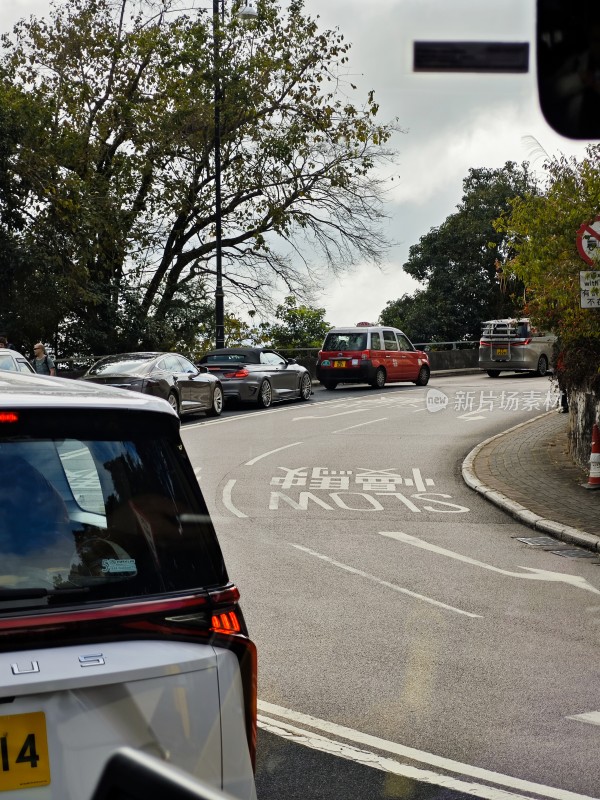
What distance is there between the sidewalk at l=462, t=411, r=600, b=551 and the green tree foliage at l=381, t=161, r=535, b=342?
4013cm

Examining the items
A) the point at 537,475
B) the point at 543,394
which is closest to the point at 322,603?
the point at 537,475

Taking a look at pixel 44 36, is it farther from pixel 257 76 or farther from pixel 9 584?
pixel 9 584

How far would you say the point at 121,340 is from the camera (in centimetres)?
3466

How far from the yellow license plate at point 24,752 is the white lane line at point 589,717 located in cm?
354

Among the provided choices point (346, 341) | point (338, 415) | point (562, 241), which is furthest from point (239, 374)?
point (562, 241)

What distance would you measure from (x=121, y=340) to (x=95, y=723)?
106 feet

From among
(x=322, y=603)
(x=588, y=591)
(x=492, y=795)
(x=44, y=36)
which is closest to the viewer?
(x=492, y=795)

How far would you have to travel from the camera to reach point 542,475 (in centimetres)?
1563

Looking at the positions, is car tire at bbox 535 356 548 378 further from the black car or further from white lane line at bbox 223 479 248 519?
white lane line at bbox 223 479 248 519

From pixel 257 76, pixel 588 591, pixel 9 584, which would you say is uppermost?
pixel 257 76

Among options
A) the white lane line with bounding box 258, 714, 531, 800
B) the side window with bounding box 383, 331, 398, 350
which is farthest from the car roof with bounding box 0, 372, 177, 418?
the side window with bounding box 383, 331, 398, 350

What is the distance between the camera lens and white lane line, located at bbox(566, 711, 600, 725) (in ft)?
18.2

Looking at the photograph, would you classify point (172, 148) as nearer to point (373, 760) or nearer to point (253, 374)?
point (253, 374)

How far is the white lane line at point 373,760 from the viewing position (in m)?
4.67
